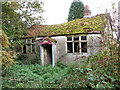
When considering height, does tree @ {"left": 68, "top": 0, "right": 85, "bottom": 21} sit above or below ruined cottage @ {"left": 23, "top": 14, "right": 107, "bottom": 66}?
above

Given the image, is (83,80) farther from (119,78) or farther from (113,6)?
(113,6)

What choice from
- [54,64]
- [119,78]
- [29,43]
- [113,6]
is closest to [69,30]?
[54,64]

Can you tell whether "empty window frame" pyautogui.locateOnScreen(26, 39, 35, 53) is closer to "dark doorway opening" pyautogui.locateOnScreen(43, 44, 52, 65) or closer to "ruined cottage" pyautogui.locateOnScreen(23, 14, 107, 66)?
"ruined cottage" pyautogui.locateOnScreen(23, 14, 107, 66)

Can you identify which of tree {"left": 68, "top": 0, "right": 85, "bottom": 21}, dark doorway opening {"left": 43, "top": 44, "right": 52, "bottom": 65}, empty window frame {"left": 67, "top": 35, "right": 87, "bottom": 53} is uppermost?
tree {"left": 68, "top": 0, "right": 85, "bottom": 21}

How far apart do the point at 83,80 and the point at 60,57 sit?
395 centimetres

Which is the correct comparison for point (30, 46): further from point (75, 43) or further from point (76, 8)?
point (76, 8)

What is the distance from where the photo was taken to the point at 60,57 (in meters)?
6.13

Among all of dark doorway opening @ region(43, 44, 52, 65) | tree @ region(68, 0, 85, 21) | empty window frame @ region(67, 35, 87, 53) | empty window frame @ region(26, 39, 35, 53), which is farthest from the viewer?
empty window frame @ region(26, 39, 35, 53)

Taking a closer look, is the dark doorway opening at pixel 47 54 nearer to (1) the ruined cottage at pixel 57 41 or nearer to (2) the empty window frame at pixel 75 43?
(1) the ruined cottage at pixel 57 41

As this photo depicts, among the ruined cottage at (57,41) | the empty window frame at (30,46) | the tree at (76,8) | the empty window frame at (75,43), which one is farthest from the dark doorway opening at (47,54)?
the tree at (76,8)

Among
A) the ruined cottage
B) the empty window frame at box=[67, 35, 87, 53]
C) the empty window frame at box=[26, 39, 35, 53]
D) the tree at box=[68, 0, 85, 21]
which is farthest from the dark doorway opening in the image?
the tree at box=[68, 0, 85, 21]

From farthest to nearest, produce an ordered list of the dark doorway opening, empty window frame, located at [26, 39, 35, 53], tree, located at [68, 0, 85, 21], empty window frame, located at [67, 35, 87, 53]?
empty window frame, located at [26, 39, 35, 53]
the dark doorway opening
empty window frame, located at [67, 35, 87, 53]
tree, located at [68, 0, 85, 21]

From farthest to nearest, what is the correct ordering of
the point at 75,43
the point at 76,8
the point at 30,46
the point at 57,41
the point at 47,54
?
the point at 30,46 → the point at 47,54 → the point at 57,41 → the point at 75,43 → the point at 76,8

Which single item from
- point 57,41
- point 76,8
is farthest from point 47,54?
point 76,8
